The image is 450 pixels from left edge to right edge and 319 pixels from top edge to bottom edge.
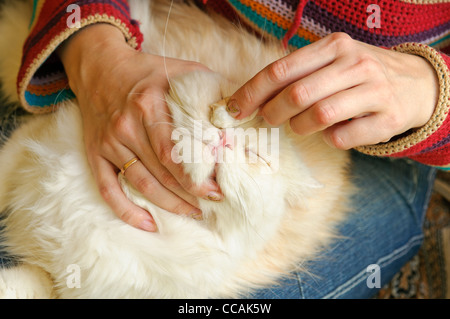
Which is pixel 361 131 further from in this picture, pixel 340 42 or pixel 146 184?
pixel 146 184

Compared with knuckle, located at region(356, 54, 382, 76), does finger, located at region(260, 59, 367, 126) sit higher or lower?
lower

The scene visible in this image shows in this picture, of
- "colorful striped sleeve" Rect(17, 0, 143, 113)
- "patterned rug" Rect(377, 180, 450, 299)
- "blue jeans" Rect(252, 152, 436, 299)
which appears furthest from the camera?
"patterned rug" Rect(377, 180, 450, 299)

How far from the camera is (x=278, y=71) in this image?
21.8 inches

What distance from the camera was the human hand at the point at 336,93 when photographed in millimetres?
550

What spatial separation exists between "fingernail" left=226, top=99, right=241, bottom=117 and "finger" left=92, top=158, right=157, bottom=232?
0.87 feet

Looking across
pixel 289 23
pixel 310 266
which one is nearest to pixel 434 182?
pixel 310 266

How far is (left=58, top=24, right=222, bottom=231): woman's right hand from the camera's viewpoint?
0.69 m

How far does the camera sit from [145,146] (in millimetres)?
723

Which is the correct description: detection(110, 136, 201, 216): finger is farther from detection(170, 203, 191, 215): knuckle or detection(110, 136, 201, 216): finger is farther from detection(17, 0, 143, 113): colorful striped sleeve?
detection(17, 0, 143, 113): colorful striped sleeve

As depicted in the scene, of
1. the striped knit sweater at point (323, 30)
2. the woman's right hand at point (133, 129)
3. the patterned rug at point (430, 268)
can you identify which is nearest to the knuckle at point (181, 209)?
the woman's right hand at point (133, 129)

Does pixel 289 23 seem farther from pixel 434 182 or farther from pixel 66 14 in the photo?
pixel 434 182

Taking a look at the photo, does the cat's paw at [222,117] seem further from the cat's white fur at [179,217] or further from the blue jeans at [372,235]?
the blue jeans at [372,235]

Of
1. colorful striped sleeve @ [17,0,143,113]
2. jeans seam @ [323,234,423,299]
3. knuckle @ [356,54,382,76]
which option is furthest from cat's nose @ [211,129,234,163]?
jeans seam @ [323,234,423,299]

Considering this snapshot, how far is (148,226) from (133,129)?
184mm
